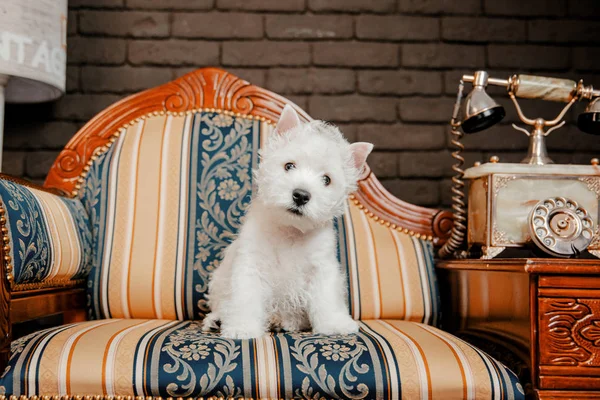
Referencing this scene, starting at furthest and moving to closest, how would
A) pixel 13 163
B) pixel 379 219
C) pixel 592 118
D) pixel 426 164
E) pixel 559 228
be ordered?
pixel 426 164, pixel 13 163, pixel 379 219, pixel 592 118, pixel 559 228

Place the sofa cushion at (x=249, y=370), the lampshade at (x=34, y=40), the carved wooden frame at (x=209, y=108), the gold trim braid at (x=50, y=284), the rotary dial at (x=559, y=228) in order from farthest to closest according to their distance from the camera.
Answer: the carved wooden frame at (x=209, y=108)
the lampshade at (x=34, y=40)
the rotary dial at (x=559, y=228)
the gold trim braid at (x=50, y=284)
the sofa cushion at (x=249, y=370)

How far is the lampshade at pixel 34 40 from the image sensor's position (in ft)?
5.83

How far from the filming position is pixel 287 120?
1.60 metres

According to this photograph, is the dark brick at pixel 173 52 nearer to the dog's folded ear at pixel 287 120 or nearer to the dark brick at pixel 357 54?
the dark brick at pixel 357 54

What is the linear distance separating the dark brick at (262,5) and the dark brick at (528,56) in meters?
0.95

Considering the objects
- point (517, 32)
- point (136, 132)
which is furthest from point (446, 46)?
point (136, 132)

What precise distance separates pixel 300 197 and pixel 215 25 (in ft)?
4.45

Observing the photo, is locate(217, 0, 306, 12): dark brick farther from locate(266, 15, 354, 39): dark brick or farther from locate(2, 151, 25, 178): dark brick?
locate(2, 151, 25, 178): dark brick

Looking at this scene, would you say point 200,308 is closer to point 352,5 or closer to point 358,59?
point 358,59

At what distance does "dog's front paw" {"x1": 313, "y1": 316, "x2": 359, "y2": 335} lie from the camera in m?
1.56

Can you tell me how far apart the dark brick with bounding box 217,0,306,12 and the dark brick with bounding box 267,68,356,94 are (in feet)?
0.94

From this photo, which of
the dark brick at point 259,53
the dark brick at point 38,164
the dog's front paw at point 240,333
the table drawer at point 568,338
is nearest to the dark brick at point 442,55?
the dark brick at point 259,53

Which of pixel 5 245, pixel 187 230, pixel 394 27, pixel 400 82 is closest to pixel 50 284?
pixel 5 245

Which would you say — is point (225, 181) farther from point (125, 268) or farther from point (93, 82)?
point (93, 82)
